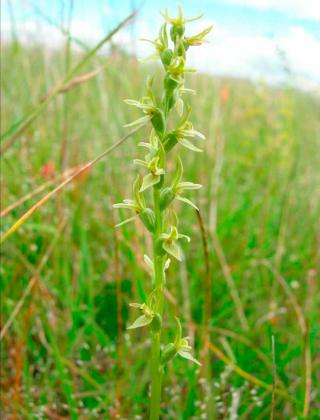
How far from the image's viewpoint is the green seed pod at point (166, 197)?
3.99 ft

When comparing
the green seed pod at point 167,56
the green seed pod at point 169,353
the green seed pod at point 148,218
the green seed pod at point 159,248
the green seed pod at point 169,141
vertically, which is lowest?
the green seed pod at point 169,353

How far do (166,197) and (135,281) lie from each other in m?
1.13

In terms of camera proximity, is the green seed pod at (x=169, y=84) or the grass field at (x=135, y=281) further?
the grass field at (x=135, y=281)

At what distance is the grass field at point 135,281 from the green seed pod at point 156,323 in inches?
11.5

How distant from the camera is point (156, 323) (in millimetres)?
1241

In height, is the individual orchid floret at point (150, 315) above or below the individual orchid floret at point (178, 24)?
below

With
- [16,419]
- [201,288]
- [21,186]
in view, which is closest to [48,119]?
[21,186]

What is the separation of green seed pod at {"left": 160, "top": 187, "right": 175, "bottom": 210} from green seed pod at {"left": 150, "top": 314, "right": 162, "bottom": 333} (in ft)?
0.80

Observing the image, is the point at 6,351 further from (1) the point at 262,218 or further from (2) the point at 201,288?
(1) the point at 262,218

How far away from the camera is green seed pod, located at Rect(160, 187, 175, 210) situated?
1.21 m

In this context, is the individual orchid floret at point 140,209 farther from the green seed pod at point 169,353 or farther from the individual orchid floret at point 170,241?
the green seed pod at point 169,353

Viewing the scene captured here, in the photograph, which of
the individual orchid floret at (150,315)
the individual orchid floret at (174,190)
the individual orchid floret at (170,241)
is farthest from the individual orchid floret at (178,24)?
the individual orchid floret at (150,315)

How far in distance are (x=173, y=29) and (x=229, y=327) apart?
1.65m

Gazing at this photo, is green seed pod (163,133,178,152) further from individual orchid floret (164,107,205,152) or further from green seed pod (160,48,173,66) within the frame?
green seed pod (160,48,173,66)
